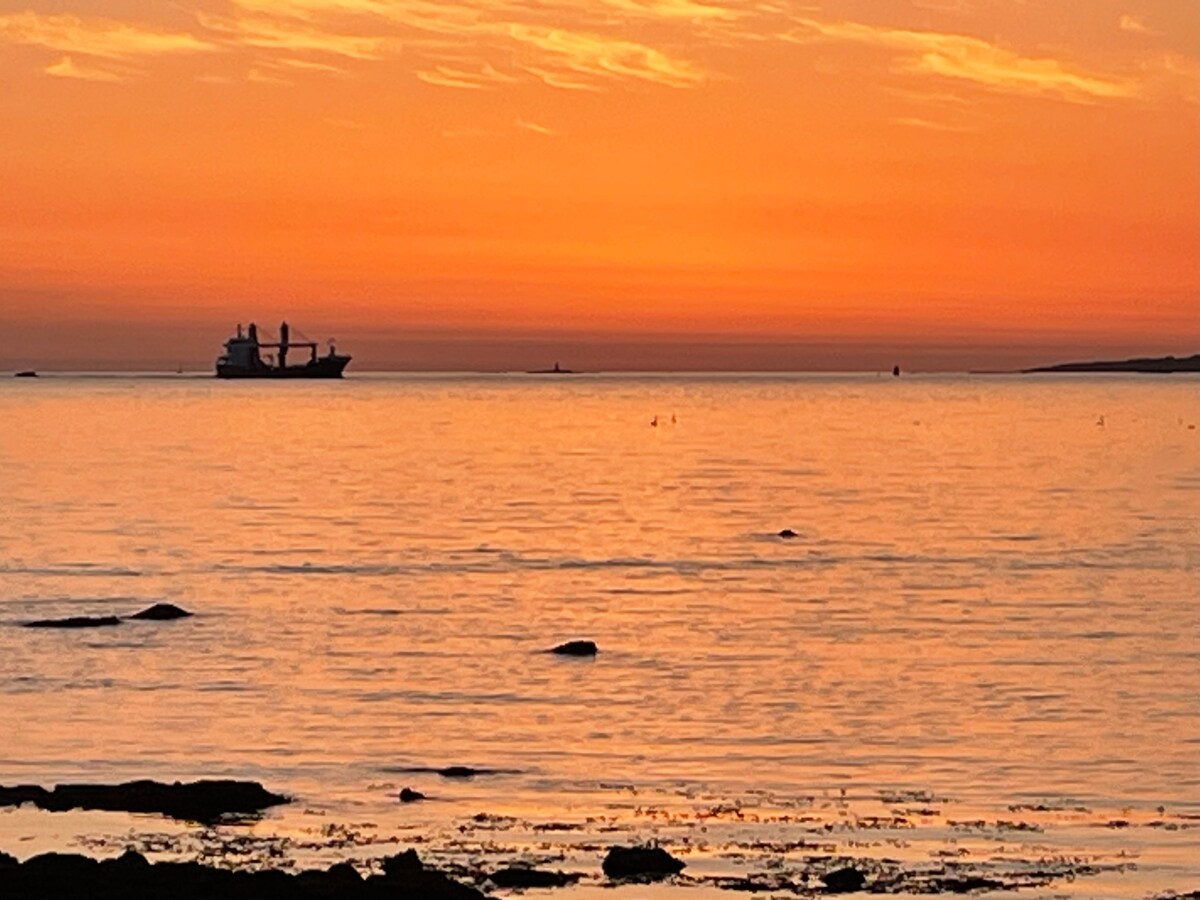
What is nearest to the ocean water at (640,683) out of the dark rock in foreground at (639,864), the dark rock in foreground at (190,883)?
the dark rock in foreground at (639,864)

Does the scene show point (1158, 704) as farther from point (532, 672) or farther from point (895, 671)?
point (532, 672)

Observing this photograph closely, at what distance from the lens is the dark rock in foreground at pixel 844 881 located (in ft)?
73.9

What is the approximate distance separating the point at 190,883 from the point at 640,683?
2294 cm

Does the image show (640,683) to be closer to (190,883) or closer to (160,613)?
(160,613)

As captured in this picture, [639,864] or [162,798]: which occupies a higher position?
[639,864]

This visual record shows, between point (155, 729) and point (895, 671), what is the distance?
15.7 meters

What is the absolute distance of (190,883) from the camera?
20062 millimetres

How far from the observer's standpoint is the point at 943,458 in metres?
150

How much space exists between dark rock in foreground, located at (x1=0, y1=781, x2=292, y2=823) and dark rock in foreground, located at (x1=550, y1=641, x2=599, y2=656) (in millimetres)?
18244

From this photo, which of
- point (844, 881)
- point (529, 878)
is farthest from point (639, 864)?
point (844, 881)

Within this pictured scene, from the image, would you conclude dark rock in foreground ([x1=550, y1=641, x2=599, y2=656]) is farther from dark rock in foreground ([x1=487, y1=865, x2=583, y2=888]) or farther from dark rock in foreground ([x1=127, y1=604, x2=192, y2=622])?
dark rock in foreground ([x1=487, y1=865, x2=583, y2=888])

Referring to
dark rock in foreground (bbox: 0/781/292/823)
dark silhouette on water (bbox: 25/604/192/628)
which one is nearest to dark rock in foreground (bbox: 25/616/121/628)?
dark silhouette on water (bbox: 25/604/192/628)

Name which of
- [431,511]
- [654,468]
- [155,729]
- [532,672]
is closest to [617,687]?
[532,672]

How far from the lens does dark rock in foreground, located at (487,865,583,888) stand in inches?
898
